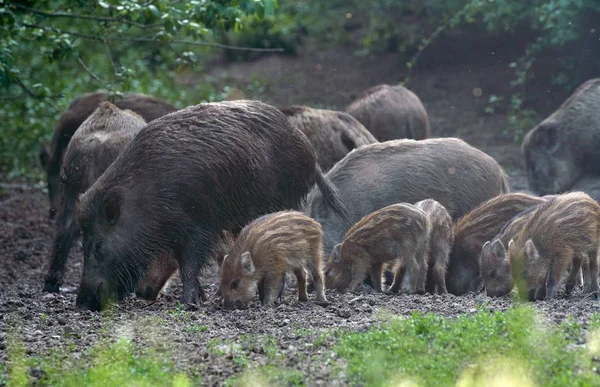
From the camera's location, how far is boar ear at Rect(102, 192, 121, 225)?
757 centimetres

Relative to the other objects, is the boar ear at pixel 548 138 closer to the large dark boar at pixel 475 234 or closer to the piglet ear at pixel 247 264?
the large dark boar at pixel 475 234

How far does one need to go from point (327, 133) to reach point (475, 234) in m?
3.02

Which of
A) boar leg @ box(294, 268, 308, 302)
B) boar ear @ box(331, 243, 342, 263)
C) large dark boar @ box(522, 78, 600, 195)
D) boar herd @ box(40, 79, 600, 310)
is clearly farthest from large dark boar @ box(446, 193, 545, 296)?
large dark boar @ box(522, 78, 600, 195)

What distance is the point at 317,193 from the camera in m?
9.05

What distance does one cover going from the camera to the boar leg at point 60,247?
356 inches

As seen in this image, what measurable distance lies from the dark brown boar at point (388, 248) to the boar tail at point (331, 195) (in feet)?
2.08

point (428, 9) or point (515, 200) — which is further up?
point (428, 9)

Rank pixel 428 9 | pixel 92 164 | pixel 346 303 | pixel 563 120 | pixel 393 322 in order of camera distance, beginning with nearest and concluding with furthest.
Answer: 1. pixel 393 322
2. pixel 346 303
3. pixel 92 164
4. pixel 563 120
5. pixel 428 9

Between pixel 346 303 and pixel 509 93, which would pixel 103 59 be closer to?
pixel 509 93

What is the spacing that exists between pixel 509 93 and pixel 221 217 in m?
9.51

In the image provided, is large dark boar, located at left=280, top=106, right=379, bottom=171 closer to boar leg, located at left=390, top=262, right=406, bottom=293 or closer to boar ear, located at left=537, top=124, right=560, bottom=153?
boar leg, located at left=390, top=262, right=406, bottom=293

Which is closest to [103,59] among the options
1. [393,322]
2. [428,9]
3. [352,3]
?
[352,3]

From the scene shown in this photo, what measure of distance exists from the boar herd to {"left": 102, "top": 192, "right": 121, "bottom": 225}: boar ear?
0.04 feet

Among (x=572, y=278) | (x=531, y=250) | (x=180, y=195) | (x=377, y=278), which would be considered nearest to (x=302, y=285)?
(x=377, y=278)
